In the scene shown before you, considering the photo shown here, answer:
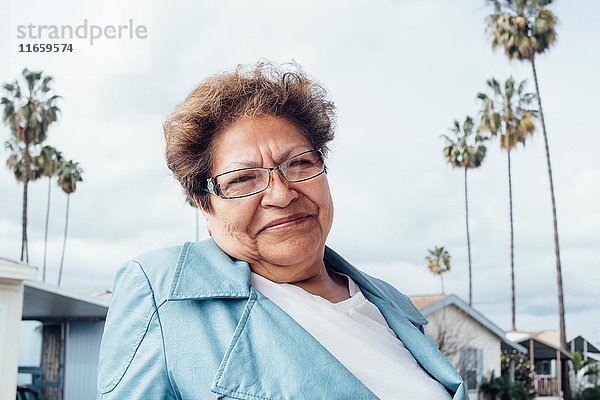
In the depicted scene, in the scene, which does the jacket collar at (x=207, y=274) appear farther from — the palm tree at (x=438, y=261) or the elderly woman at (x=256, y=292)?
the palm tree at (x=438, y=261)

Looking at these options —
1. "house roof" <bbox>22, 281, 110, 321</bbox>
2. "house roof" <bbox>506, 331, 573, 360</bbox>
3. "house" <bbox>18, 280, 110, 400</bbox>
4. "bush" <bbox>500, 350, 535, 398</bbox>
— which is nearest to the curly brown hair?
"house roof" <bbox>22, 281, 110, 321</bbox>

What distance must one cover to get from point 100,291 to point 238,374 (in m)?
18.5

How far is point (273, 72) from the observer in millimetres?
2059

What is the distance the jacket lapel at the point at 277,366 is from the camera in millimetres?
1620

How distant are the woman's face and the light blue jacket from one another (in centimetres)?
Result: 10

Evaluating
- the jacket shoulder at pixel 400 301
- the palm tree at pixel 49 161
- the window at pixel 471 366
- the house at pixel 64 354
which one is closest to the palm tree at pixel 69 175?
the palm tree at pixel 49 161

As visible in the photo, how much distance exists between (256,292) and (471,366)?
2069 cm

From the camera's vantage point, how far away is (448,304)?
20.4m

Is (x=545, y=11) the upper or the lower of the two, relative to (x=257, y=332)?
upper

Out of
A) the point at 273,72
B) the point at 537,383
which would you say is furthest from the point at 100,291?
the point at 273,72

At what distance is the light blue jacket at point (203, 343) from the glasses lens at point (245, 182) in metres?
0.19

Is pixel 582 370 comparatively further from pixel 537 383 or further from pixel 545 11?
pixel 545 11

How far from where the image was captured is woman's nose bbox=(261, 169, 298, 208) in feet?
6.17

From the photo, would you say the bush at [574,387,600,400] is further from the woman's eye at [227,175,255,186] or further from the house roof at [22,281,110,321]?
the woman's eye at [227,175,255,186]
